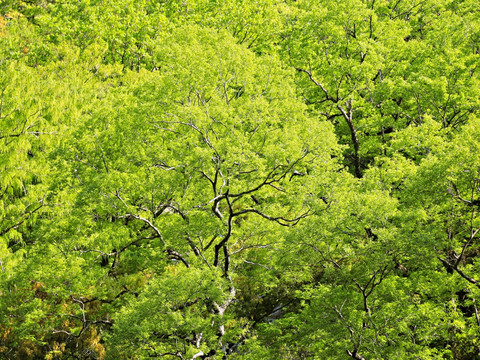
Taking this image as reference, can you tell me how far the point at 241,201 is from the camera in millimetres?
18406

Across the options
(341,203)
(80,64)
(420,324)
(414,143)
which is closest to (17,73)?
(80,64)

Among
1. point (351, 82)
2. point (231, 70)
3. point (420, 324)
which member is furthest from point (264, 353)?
point (351, 82)

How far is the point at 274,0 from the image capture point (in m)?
31.0

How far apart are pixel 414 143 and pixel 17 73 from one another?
53.8ft

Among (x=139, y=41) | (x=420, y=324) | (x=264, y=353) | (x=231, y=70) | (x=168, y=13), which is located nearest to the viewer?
(x=420, y=324)

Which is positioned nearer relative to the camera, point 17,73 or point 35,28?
point 17,73

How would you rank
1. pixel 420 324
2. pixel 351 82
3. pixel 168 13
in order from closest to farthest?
pixel 420 324 < pixel 351 82 < pixel 168 13

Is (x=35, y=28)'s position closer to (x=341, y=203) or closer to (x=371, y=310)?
(x=341, y=203)

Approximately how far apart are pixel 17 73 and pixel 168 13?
1318 cm

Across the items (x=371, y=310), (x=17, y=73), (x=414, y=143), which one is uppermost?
(x=414, y=143)

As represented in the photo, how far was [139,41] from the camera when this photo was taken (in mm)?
27375

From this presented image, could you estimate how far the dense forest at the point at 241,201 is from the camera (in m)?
13.1

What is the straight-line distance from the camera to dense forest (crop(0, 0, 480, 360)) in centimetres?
1307

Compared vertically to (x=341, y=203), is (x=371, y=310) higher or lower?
lower
